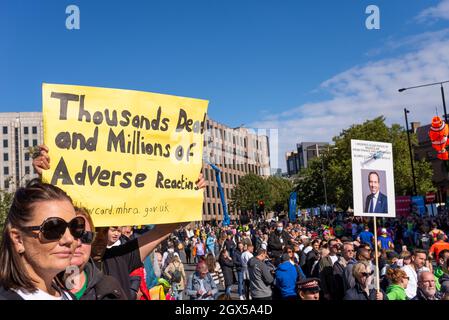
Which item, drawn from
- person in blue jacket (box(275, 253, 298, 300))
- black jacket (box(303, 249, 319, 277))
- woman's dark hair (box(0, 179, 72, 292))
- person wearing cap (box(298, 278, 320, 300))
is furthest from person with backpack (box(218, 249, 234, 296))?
woman's dark hair (box(0, 179, 72, 292))

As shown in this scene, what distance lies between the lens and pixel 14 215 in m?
2.36

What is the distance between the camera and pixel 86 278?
3.06 meters

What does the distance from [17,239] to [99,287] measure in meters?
0.88

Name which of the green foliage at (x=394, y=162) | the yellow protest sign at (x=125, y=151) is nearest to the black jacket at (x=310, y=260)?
the yellow protest sign at (x=125, y=151)

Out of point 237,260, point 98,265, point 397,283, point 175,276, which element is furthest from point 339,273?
point 98,265

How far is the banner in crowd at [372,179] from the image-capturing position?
7145 millimetres

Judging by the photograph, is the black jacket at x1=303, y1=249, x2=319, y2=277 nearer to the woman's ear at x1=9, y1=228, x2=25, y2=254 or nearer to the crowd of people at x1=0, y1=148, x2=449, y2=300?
the crowd of people at x1=0, y1=148, x2=449, y2=300

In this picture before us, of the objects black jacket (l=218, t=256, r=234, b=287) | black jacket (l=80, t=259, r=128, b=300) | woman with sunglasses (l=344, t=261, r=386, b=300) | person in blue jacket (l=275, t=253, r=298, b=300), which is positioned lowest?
black jacket (l=218, t=256, r=234, b=287)

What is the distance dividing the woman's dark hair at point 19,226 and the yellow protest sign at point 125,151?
4.45ft

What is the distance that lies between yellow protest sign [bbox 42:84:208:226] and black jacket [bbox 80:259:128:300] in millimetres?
890

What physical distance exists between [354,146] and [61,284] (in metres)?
5.54

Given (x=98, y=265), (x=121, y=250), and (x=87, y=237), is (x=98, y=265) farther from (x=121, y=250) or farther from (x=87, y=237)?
(x=87, y=237)

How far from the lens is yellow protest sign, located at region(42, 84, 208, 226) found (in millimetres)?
3904
